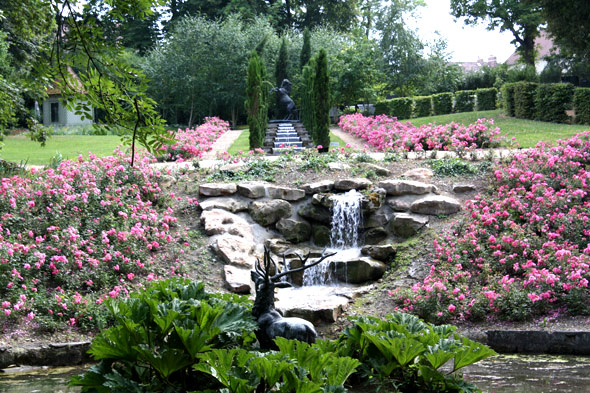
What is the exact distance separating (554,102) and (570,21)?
2.57 m

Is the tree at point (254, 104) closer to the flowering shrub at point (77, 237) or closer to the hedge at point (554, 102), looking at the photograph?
the flowering shrub at point (77, 237)

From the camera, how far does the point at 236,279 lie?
25.3 ft

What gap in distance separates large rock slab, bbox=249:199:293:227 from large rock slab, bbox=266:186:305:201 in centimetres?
20

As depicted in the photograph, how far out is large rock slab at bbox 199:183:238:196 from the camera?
9781 millimetres

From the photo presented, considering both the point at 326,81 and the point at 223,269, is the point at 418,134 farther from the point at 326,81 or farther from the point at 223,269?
the point at 223,269

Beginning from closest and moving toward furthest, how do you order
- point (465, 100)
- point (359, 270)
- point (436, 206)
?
point (359, 270) < point (436, 206) < point (465, 100)

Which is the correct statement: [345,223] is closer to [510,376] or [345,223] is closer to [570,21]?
[510,376]

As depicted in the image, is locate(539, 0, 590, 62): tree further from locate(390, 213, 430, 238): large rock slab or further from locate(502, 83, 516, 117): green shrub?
locate(390, 213, 430, 238): large rock slab

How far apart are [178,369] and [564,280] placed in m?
4.86

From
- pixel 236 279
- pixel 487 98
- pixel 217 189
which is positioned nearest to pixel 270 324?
pixel 236 279

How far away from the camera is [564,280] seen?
6.69 meters

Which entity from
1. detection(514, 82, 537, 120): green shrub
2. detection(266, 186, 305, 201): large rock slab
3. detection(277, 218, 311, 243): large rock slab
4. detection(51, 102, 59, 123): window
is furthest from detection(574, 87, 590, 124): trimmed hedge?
detection(51, 102, 59, 123): window

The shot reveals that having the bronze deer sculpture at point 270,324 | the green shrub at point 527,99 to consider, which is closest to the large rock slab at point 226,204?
the bronze deer sculpture at point 270,324

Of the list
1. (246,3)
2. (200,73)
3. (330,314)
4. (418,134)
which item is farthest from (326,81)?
(246,3)
